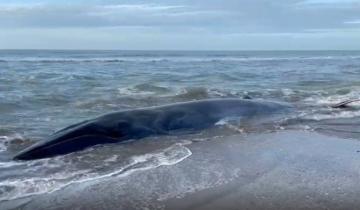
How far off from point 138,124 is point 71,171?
95.0 inches

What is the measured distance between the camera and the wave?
5.43 meters

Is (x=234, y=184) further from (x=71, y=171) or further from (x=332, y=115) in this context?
(x=332, y=115)

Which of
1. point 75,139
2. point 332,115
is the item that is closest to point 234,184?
point 75,139

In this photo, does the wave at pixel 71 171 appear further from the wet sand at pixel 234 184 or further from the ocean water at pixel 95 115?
the wet sand at pixel 234 184

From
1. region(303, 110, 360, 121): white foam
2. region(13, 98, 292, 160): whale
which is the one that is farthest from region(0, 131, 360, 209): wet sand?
region(303, 110, 360, 121): white foam

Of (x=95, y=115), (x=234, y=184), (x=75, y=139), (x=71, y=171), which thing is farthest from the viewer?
(x=95, y=115)

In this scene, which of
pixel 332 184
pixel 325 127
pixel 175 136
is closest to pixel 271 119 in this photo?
pixel 325 127

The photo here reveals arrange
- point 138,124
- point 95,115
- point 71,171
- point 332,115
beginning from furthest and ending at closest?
1. point 95,115
2. point 332,115
3. point 138,124
4. point 71,171

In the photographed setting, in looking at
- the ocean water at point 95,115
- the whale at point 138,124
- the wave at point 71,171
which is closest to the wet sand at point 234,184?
the wave at point 71,171

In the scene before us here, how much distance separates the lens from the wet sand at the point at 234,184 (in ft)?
16.5

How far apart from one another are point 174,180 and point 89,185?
33.8 inches

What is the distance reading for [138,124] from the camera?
8562 millimetres

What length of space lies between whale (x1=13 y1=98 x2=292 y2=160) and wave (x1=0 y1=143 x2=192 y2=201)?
0.45 meters

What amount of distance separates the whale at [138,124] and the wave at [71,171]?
0.45 metres
